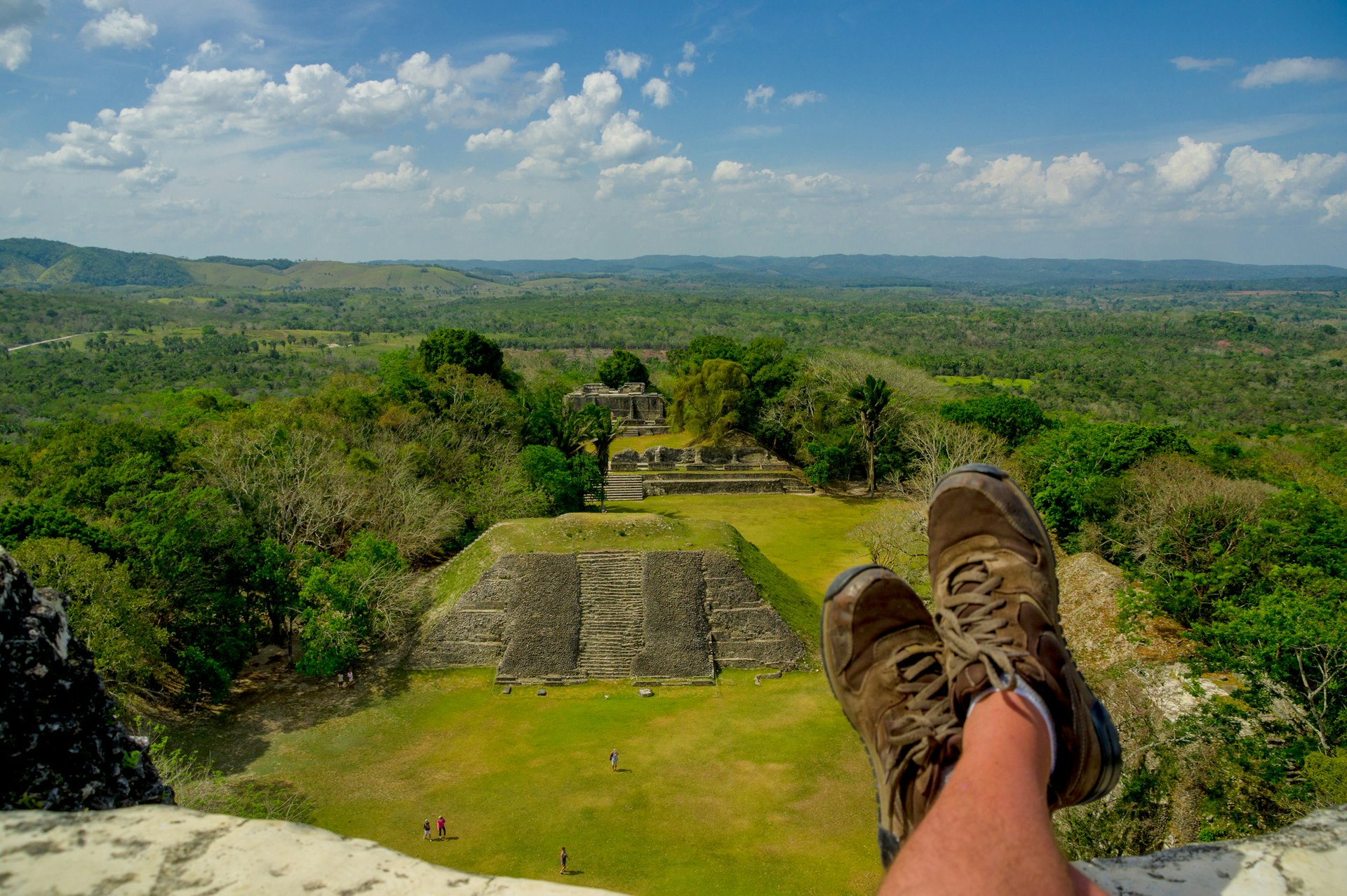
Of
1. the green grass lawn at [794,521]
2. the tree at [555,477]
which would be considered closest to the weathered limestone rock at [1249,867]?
the green grass lawn at [794,521]

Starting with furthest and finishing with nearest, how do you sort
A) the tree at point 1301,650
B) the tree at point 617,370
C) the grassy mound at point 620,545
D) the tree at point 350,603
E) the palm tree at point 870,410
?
the tree at point 617,370 → the palm tree at point 870,410 → the grassy mound at point 620,545 → the tree at point 350,603 → the tree at point 1301,650

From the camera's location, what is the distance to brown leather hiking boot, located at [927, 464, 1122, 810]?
2.97 meters

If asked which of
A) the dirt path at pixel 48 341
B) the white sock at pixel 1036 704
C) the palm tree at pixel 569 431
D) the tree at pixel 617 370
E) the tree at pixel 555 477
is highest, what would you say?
the dirt path at pixel 48 341

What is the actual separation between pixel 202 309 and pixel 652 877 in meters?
192

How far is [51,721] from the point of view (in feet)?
8.63

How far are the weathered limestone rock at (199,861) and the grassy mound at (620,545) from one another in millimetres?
18224

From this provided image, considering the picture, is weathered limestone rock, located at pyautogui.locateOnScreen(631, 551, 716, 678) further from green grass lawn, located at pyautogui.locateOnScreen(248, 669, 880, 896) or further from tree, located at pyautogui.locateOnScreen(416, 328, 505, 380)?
tree, located at pyautogui.locateOnScreen(416, 328, 505, 380)

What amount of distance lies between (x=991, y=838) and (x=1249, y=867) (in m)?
0.90

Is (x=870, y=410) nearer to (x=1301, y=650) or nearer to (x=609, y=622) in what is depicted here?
(x=609, y=622)

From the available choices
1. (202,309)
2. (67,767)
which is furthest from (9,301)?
(67,767)

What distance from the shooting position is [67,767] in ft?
8.59

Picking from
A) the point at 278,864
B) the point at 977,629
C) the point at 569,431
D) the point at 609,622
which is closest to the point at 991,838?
the point at 977,629

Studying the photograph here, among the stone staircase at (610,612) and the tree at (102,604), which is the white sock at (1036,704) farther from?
the stone staircase at (610,612)

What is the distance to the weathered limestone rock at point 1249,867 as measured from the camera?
7.11 feet
